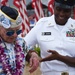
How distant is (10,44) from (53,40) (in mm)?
710

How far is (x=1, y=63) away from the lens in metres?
2.55

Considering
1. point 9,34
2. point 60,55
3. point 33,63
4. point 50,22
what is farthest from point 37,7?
point 9,34

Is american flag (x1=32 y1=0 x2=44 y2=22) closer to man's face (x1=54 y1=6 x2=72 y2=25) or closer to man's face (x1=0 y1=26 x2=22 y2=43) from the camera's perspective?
man's face (x1=54 y1=6 x2=72 y2=25)

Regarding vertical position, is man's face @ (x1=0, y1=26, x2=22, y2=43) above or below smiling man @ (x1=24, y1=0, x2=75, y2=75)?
above

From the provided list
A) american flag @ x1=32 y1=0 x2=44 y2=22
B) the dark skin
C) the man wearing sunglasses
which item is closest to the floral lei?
the man wearing sunglasses

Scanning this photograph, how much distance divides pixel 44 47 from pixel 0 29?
2.59 ft

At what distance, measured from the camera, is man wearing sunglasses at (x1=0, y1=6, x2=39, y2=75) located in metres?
2.55

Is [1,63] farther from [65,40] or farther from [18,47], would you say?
[65,40]

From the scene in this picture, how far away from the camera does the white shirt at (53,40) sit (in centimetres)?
321

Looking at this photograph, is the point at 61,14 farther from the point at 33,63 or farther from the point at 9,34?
the point at 9,34

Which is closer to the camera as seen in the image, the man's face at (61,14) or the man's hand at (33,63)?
the man's hand at (33,63)

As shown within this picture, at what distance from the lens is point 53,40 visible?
3229 mm

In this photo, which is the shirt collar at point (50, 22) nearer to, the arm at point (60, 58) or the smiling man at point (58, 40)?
the smiling man at point (58, 40)

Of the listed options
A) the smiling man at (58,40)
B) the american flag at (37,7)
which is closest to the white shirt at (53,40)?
the smiling man at (58,40)
